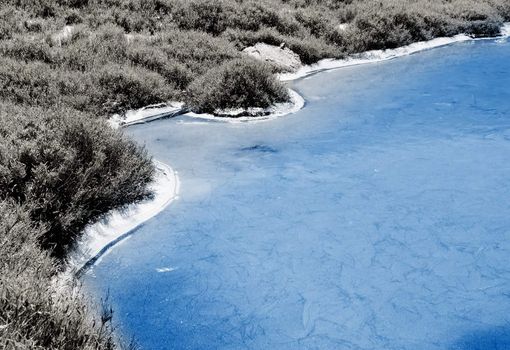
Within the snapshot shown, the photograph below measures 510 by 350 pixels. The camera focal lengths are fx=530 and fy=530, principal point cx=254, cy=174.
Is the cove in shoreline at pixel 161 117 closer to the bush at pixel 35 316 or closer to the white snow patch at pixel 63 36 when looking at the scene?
the bush at pixel 35 316

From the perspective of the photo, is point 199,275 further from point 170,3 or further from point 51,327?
point 170,3

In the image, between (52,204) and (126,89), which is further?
(126,89)

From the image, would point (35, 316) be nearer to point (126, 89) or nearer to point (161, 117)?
point (161, 117)

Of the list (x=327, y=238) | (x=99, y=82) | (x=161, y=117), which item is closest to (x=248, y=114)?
(x=161, y=117)

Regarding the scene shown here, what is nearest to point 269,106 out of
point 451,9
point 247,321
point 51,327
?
point 247,321

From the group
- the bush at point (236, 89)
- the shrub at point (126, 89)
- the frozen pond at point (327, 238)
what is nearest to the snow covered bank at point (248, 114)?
the bush at point (236, 89)

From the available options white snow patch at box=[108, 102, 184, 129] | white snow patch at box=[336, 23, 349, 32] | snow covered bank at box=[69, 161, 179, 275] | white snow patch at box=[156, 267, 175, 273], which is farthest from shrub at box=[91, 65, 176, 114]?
white snow patch at box=[336, 23, 349, 32]
